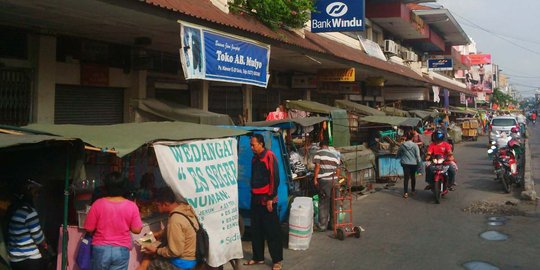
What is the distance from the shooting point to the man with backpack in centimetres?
459

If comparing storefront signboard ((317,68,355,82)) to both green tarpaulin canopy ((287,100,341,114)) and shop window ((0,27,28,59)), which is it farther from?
shop window ((0,27,28,59))

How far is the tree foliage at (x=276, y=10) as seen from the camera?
10.6m

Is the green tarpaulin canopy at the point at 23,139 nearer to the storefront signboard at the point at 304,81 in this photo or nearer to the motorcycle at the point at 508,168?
the motorcycle at the point at 508,168

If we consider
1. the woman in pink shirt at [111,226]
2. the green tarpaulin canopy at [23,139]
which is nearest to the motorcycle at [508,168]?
the woman in pink shirt at [111,226]

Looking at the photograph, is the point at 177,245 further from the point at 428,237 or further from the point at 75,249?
the point at 428,237

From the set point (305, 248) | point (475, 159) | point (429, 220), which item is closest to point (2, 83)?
point (305, 248)

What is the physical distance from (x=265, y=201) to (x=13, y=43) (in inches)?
191

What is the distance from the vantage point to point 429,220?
28.7 ft

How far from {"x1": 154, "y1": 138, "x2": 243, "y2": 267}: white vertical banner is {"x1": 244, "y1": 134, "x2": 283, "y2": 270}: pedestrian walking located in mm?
399

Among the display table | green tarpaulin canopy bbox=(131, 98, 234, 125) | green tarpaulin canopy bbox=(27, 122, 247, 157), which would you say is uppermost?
green tarpaulin canopy bbox=(131, 98, 234, 125)

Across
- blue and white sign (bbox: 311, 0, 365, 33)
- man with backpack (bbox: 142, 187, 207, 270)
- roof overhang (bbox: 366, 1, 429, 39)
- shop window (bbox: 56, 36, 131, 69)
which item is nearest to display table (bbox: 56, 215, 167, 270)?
man with backpack (bbox: 142, 187, 207, 270)

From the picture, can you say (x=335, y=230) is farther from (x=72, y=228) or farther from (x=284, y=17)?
(x=284, y=17)

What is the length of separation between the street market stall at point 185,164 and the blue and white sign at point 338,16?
7.86 meters

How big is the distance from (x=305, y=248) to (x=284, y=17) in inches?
254
